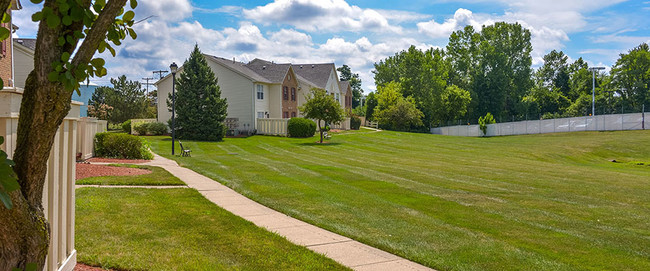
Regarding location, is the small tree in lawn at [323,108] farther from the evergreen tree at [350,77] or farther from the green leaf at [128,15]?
the evergreen tree at [350,77]

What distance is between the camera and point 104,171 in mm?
13766

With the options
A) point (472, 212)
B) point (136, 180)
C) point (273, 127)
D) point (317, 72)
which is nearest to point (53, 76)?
point (472, 212)

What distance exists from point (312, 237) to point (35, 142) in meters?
5.07

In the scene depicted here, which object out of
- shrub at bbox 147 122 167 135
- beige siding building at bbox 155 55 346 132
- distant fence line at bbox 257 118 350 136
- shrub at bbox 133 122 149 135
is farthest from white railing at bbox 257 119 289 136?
shrub at bbox 133 122 149 135

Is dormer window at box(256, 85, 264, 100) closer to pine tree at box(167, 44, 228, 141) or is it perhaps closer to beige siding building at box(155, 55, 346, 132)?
beige siding building at box(155, 55, 346, 132)

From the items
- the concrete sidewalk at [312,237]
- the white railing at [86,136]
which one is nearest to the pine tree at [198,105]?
the white railing at [86,136]

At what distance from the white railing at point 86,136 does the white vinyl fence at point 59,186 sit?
44.4ft

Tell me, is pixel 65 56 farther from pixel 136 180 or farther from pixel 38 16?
pixel 136 180

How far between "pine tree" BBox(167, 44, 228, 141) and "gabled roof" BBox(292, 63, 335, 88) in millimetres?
22053

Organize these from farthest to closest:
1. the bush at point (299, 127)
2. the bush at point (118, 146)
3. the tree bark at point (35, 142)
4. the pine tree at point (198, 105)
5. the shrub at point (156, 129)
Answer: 1. the bush at point (299, 127)
2. the shrub at point (156, 129)
3. the pine tree at point (198, 105)
4. the bush at point (118, 146)
5. the tree bark at point (35, 142)

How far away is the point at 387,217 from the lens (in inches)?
347

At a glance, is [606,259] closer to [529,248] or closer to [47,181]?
[529,248]

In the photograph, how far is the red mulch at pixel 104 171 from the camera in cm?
1298

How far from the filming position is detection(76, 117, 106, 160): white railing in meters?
17.2
